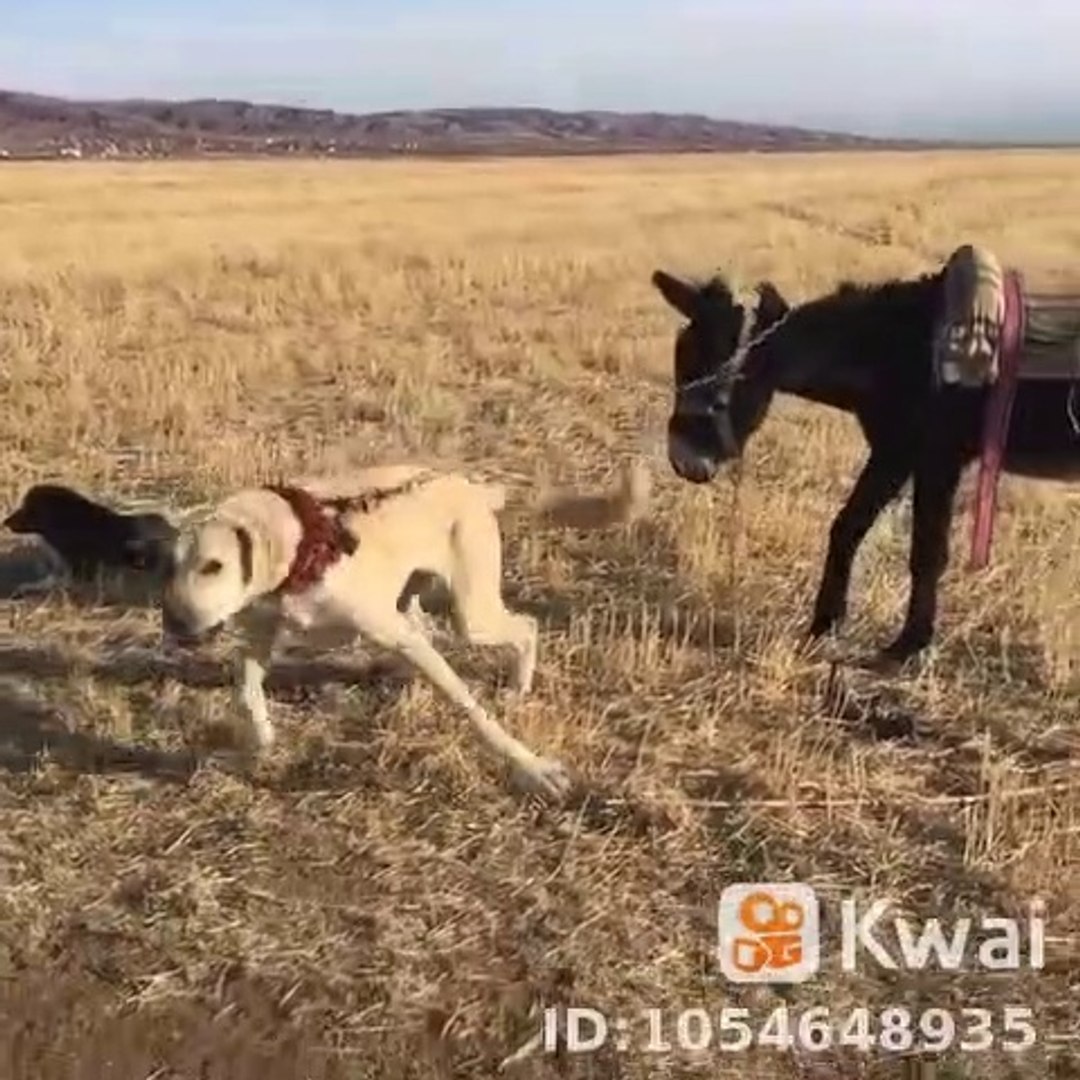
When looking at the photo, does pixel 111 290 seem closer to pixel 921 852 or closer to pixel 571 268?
pixel 571 268

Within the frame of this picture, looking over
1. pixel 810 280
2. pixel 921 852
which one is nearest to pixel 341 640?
pixel 921 852

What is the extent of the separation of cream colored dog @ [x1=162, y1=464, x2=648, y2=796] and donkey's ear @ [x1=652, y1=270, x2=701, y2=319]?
66cm

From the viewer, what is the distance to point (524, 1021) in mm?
4633

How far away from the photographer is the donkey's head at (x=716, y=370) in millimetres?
6555

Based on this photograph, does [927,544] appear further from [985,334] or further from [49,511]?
[49,511]

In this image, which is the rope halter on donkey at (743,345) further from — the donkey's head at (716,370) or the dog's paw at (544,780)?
the dog's paw at (544,780)

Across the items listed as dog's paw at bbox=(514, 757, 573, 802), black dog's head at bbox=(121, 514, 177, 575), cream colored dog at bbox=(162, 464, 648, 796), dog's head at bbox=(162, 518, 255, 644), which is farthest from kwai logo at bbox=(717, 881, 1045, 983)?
black dog's head at bbox=(121, 514, 177, 575)

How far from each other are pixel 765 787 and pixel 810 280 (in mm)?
15881

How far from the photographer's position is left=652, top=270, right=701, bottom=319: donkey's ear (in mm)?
6641

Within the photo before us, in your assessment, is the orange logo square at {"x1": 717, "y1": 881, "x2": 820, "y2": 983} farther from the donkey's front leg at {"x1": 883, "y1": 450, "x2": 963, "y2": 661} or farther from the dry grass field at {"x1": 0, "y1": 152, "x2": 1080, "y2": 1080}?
the donkey's front leg at {"x1": 883, "y1": 450, "x2": 963, "y2": 661}

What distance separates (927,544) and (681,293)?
1.33 meters

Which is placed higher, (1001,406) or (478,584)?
(1001,406)

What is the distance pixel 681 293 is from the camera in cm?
666

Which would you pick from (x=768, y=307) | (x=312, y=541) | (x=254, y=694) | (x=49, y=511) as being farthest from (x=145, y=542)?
(x=768, y=307)
